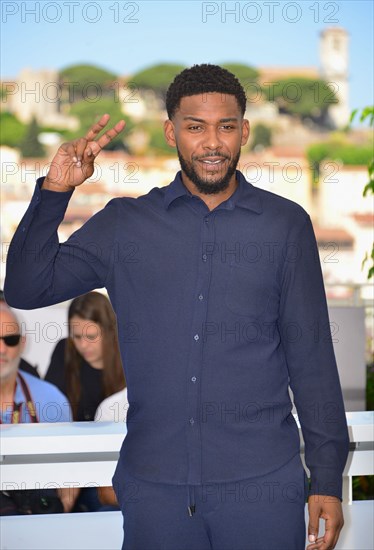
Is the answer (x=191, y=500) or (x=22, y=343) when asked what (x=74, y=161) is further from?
(x=22, y=343)

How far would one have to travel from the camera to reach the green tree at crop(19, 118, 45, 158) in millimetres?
26781

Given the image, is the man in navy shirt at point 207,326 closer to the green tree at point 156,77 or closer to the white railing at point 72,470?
the white railing at point 72,470

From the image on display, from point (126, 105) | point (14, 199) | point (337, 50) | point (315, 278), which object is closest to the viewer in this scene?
point (315, 278)

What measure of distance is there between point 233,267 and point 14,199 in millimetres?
22527

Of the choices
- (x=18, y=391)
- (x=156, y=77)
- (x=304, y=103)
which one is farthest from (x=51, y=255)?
(x=304, y=103)

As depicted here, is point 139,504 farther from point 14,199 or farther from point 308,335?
point 14,199

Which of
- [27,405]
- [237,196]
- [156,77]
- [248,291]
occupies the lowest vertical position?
[27,405]

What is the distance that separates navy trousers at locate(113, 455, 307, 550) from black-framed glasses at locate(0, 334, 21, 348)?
6.96 feet

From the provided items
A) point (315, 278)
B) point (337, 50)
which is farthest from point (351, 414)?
point (337, 50)

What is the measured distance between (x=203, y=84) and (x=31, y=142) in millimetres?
25943

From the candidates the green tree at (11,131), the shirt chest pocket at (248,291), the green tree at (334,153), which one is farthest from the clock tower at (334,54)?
the shirt chest pocket at (248,291)

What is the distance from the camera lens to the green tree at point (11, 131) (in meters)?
26.8

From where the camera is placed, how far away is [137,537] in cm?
151

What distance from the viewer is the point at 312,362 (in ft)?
5.18
